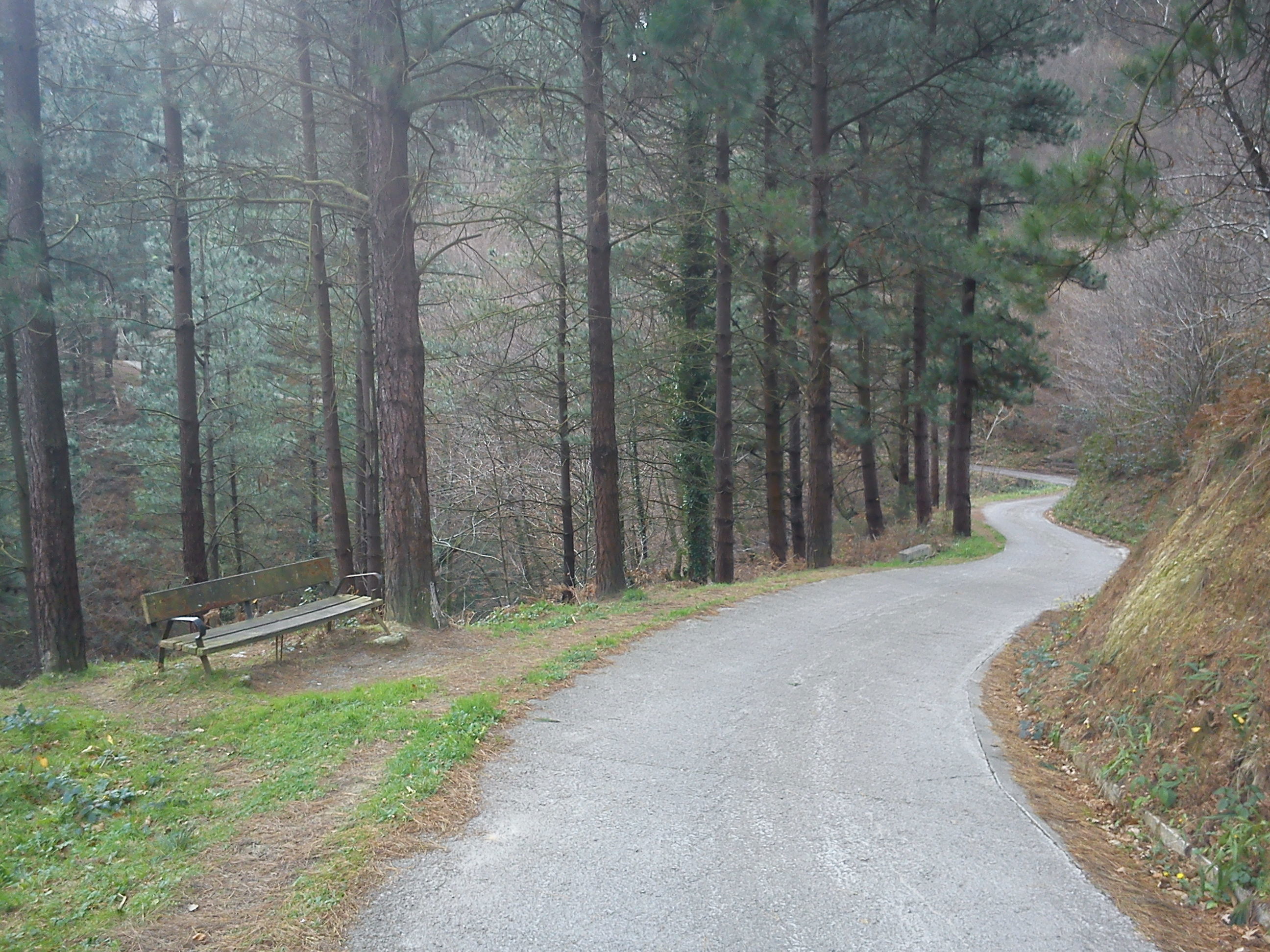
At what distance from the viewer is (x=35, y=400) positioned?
30.3ft

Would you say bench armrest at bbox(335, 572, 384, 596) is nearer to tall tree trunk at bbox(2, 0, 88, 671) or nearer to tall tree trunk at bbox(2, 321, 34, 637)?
tall tree trunk at bbox(2, 0, 88, 671)

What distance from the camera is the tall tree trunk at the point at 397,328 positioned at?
9.06 metres

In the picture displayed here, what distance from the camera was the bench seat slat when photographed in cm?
770

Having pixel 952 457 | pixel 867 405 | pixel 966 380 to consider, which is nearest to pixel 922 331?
pixel 966 380

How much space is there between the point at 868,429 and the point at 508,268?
958 centimetres

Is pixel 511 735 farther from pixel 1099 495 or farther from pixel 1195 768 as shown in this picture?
pixel 1099 495

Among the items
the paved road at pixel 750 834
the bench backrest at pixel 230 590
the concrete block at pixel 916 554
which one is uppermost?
the bench backrest at pixel 230 590

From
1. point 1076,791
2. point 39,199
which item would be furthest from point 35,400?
point 1076,791

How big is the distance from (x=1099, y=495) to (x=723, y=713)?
85.1 feet

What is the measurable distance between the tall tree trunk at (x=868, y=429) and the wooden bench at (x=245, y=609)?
13421 millimetres

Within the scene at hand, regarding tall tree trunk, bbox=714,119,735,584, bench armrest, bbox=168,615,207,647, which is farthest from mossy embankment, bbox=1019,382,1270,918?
tall tree trunk, bbox=714,119,735,584

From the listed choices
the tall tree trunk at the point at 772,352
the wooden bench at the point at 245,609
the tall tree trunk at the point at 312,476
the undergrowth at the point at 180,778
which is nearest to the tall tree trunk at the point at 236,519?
the tall tree trunk at the point at 312,476

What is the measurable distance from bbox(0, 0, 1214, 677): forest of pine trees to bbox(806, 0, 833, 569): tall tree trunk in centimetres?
8

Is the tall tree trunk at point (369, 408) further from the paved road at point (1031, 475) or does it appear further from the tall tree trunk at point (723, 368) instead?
the paved road at point (1031, 475)
